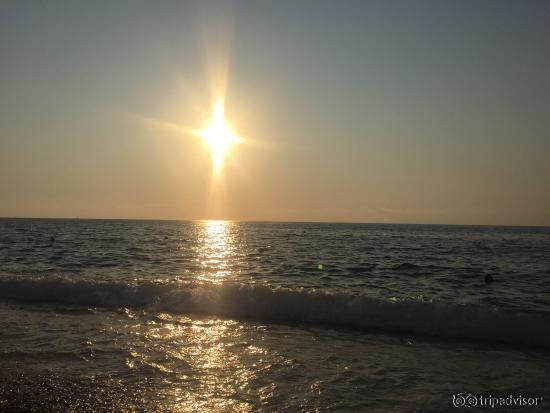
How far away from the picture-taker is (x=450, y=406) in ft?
23.7

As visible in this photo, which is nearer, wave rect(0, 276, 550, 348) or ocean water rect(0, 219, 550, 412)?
ocean water rect(0, 219, 550, 412)

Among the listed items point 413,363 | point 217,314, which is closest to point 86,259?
point 217,314

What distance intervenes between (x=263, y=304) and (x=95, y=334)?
6.29m

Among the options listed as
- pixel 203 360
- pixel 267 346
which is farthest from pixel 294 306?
pixel 203 360

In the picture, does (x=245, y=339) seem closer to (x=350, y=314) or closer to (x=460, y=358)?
(x=350, y=314)

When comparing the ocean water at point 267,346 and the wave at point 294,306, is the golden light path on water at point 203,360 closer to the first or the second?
the ocean water at point 267,346

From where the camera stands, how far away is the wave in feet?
42.2

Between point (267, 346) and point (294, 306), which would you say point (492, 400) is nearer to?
point (267, 346)

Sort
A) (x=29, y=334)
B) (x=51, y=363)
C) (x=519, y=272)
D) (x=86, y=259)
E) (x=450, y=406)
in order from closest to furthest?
(x=450, y=406), (x=51, y=363), (x=29, y=334), (x=519, y=272), (x=86, y=259)

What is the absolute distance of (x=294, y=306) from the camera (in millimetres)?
15266

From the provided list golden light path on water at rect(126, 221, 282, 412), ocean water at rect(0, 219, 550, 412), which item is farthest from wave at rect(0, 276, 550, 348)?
golden light path on water at rect(126, 221, 282, 412)

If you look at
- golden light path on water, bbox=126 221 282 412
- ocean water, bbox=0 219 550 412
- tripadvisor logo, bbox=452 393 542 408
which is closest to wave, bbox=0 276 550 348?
ocean water, bbox=0 219 550 412

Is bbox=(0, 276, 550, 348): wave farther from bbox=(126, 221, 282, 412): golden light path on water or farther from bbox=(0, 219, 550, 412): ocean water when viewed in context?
bbox=(126, 221, 282, 412): golden light path on water

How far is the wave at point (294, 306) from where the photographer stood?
42.2 feet
